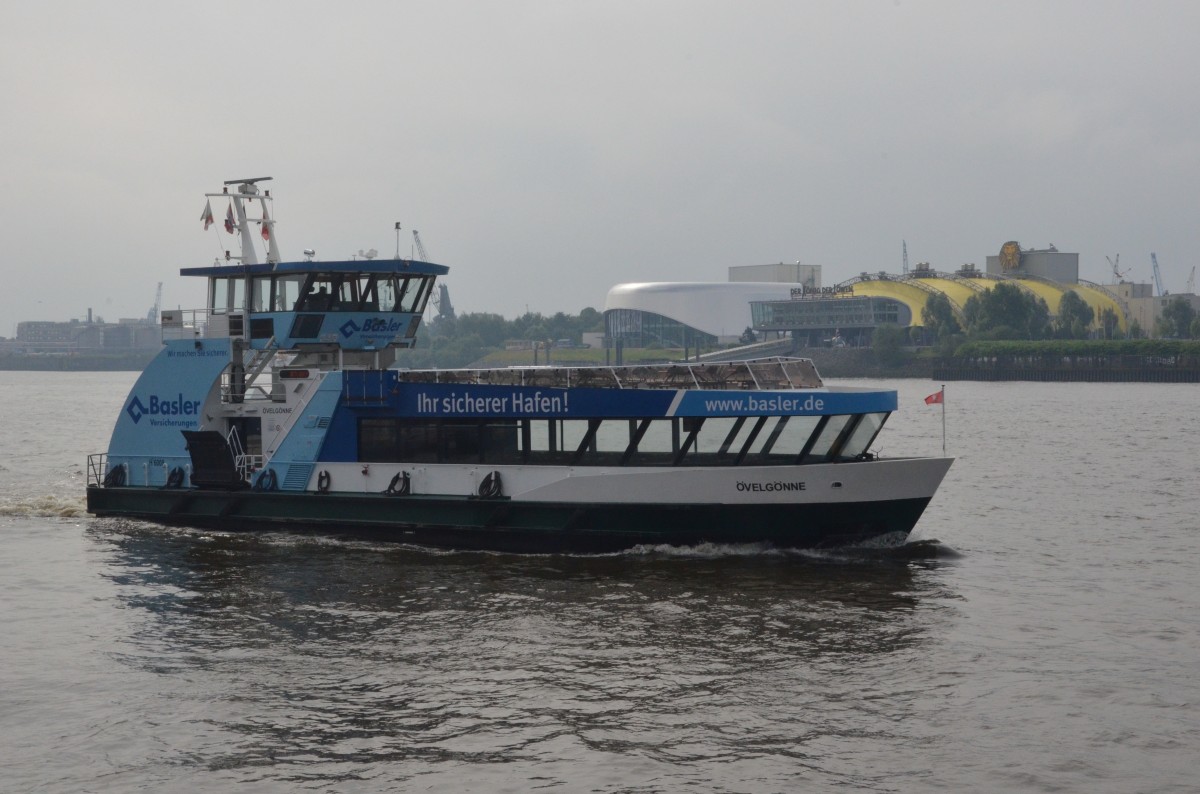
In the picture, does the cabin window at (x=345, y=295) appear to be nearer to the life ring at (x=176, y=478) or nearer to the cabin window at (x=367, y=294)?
the cabin window at (x=367, y=294)

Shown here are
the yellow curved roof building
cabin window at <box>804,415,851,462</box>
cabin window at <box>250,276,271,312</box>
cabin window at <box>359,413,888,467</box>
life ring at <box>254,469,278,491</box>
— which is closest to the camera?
cabin window at <box>804,415,851,462</box>

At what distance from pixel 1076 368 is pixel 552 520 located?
120777 mm

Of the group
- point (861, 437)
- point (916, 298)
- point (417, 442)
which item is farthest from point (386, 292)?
point (916, 298)

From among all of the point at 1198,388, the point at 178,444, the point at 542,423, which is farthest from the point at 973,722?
the point at 1198,388

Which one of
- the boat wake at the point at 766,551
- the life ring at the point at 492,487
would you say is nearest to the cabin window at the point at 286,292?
the life ring at the point at 492,487

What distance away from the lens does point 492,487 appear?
24.2m

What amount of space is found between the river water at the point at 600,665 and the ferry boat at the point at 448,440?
735mm

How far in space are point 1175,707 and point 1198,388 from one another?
107 m

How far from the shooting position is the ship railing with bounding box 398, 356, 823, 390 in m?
23.6

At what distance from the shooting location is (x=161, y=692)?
15.9m

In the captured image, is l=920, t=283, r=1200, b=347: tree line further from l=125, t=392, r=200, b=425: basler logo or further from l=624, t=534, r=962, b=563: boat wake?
l=125, t=392, r=200, b=425: basler logo

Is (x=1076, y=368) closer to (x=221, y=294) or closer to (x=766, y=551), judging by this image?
(x=766, y=551)

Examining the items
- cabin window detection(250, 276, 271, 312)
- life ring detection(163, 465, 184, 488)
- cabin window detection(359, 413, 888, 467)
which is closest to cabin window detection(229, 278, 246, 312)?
cabin window detection(250, 276, 271, 312)

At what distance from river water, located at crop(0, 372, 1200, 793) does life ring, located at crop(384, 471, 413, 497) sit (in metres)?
1.14
